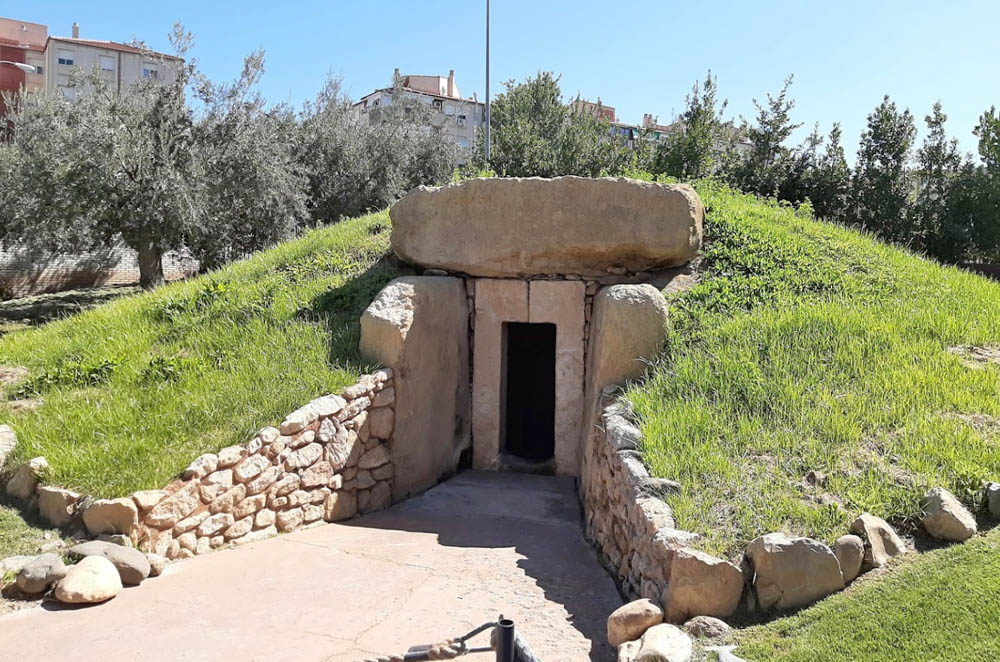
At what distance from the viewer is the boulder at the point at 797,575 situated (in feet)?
11.8

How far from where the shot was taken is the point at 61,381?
6234 millimetres

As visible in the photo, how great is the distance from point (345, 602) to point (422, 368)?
10.3ft

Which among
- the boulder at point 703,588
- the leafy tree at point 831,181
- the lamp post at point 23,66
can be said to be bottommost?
the boulder at point 703,588

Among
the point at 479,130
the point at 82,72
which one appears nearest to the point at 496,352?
the point at 82,72

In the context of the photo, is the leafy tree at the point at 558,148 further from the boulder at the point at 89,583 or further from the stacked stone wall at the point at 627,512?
the boulder at the point at 89,583

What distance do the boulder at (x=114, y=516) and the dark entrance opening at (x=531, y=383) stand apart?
5814 millimetres

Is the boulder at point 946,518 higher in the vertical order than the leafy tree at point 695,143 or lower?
lower

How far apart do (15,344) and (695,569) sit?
7.11m

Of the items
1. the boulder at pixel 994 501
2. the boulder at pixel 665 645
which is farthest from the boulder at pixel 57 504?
the boulder at pixel 994 501

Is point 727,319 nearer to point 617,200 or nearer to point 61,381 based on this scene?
point 617,200

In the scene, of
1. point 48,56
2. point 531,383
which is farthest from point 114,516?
point 48,56

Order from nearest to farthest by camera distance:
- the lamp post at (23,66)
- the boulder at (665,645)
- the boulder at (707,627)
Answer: the boulder at (665,645) < the boulder at (707,627) < the lamp post at (23,66)

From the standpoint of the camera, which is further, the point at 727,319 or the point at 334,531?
the point at 727,319

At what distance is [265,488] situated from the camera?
5398 mm
